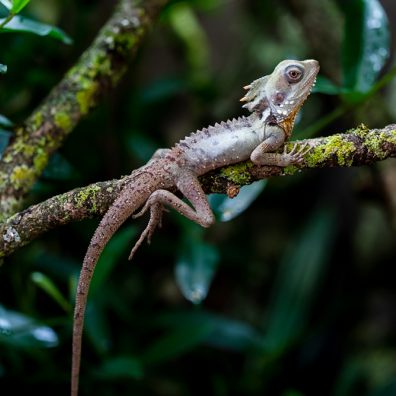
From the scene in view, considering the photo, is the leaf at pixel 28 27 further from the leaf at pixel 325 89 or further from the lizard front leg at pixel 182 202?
the leaf at pixel 325 89

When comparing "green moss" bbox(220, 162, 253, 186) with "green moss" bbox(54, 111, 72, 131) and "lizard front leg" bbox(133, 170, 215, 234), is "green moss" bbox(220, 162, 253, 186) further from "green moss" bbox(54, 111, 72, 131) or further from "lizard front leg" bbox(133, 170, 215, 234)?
"green moss" bbox(54, 111, 72, 131)

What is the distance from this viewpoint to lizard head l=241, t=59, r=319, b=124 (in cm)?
236

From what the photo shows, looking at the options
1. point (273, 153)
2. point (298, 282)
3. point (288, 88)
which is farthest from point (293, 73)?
point (298, 282)

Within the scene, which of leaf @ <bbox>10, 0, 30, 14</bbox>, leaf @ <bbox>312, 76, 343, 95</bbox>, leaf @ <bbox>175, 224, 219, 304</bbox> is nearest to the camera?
leaf @ <bbox>10, 0, 30, 14</bbox>

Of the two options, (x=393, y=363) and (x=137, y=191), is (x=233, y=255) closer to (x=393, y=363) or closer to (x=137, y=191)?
(x=393, y=363)

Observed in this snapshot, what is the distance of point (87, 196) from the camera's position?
200cm

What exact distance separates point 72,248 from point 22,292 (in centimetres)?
69

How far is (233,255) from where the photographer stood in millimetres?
4250

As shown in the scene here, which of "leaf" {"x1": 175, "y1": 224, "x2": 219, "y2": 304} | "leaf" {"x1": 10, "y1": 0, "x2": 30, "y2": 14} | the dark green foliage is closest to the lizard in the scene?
the dark green foliage

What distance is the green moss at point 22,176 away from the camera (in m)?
2.33

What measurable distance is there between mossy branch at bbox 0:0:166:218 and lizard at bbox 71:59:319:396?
1.46ft

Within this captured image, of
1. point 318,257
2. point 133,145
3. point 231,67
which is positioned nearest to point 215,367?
point 318,257

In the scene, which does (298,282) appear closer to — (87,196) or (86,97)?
(86,97)

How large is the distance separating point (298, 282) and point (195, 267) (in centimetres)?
143
